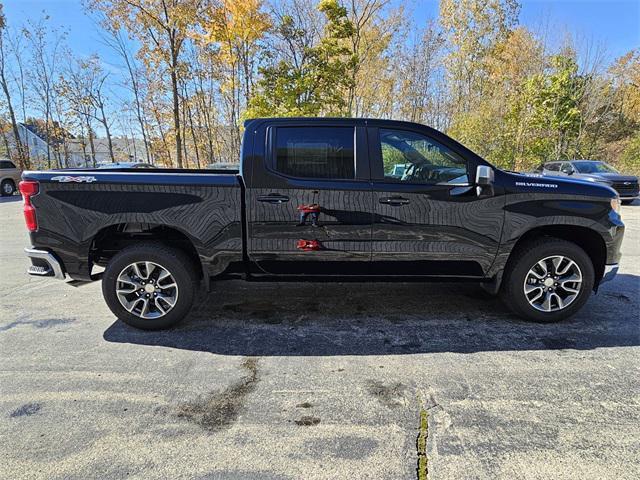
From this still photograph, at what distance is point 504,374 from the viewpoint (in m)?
2.97

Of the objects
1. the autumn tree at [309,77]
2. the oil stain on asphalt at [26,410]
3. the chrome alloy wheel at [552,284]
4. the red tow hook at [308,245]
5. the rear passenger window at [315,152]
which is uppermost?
the autumn tree at [309,77]

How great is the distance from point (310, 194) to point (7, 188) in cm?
2271

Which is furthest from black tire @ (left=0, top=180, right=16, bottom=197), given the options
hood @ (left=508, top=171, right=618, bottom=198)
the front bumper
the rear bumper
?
the front bumper

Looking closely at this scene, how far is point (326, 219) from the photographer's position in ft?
11.7

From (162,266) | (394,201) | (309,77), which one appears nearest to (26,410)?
(162,266)

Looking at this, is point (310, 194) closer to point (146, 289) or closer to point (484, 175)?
point (484, 175)

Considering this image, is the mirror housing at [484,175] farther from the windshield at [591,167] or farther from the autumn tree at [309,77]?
the windshield at [591,167]

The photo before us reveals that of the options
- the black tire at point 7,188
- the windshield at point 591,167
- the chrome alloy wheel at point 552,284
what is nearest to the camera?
the chrome alloy wheel at point 552,284

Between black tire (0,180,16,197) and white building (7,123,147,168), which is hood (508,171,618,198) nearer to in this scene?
black tire (0,180,16,197)

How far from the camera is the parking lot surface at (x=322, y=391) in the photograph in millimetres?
2119

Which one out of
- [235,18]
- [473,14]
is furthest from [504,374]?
[473,14]

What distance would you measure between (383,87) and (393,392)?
2174 cm

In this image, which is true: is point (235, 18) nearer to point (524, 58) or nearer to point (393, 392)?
point (524, 58)

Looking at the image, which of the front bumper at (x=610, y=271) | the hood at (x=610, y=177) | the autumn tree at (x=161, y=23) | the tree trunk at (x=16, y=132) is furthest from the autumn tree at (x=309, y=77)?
the tree trunk at (x=16, y=132)
